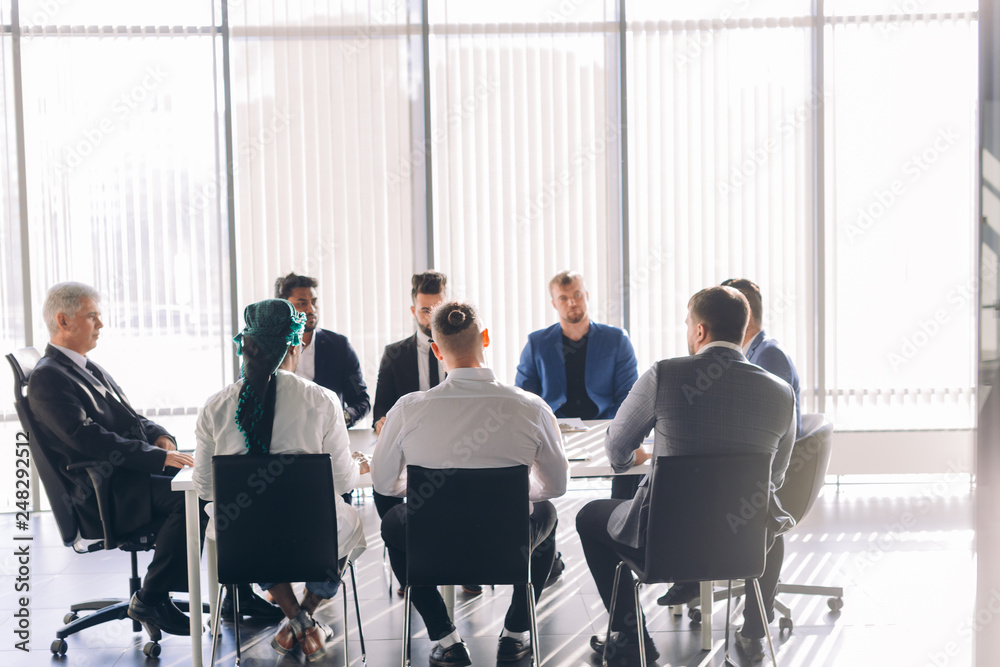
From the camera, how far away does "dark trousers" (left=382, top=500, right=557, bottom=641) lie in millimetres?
2789

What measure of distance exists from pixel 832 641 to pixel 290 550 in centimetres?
201

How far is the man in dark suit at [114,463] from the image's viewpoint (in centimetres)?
298

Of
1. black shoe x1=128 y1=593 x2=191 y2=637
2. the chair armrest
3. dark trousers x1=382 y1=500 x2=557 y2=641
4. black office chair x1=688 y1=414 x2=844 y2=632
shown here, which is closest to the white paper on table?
dark trousers x1=382 y1=500 x2=557 y2=641

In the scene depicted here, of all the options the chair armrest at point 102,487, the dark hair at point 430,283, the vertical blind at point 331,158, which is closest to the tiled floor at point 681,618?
the chair armrest at point 102,487

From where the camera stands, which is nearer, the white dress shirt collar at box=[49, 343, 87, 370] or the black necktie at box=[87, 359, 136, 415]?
the white dress shirt collar at box=[49, 343, 87, 370]

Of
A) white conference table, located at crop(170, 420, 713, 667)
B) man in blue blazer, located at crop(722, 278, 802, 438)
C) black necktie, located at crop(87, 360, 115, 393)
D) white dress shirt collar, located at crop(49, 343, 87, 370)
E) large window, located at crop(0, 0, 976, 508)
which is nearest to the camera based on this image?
white conference table, located at crop(170, 420, 713, 667)

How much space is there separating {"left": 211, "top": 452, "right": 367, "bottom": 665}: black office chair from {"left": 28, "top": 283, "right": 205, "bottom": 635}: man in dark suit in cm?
60

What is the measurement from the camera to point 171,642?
316cm

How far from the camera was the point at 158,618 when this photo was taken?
303 centimetres

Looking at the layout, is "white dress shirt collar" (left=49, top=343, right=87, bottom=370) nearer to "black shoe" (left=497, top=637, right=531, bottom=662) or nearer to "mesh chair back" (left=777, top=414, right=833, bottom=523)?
"black shoe" (left=497, top=637, right=531, bottom=662)

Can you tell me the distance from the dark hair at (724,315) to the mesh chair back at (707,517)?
367mm

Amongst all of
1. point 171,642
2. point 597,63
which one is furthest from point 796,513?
point 597,63

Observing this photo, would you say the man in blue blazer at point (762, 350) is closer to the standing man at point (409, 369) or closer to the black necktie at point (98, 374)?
the standing man at point (409, 369)

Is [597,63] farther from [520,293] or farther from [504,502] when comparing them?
[504,502]
